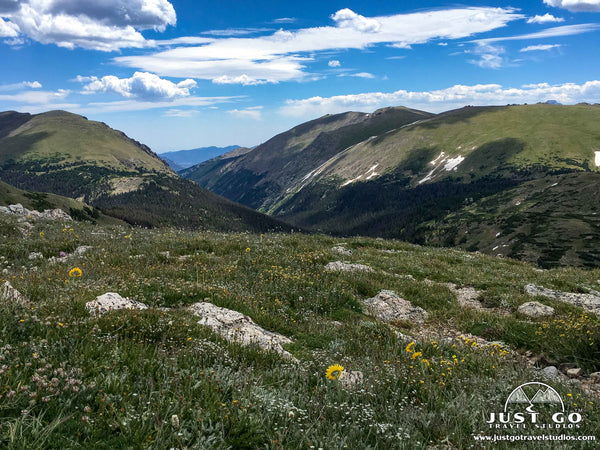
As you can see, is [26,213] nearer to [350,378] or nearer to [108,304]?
[108,304]

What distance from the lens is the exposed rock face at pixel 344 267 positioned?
13922 millimetres

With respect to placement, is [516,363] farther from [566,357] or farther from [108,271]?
[108,271]

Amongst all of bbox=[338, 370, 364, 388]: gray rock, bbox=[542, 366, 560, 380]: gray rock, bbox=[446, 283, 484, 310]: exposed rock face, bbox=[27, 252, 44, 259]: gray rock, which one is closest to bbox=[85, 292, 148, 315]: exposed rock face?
bbox=[338, 370, 364, 388]: gray rock

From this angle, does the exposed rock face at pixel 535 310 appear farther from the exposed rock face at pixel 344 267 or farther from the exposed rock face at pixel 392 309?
the exposed rock face at pixel 344 267

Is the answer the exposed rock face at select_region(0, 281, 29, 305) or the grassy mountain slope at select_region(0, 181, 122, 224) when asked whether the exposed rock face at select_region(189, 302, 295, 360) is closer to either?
the exposed rock face at select_region(0, 281, 29, 305)

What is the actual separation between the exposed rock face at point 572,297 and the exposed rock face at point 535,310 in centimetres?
151

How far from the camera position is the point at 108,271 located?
9.74m

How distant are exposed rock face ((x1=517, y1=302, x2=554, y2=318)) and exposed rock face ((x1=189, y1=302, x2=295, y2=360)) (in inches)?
318

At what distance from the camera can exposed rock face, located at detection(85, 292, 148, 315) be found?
20.2ft

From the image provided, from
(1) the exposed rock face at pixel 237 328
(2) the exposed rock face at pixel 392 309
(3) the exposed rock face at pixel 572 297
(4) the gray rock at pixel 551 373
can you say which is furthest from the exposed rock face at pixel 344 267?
(4) the gray rock at pixel 551 373

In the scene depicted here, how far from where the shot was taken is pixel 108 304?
6.77 meters

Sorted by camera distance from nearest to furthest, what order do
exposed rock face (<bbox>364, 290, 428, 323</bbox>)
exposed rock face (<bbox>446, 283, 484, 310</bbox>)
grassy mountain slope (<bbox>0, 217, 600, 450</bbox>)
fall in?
grassy mountain slope (<bbox>0, 217, 600, 450</bbox>), exposed rock face (<bbox>364, 290, 428, 323</bbox>), exposed rock face (<bbox>446, 283, 484, 310</bbox>)

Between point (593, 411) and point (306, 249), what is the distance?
1311 cm

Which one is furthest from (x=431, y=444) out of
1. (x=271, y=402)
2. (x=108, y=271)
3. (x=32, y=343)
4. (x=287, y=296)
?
(x=108, y=271)
